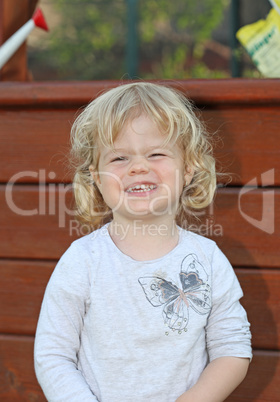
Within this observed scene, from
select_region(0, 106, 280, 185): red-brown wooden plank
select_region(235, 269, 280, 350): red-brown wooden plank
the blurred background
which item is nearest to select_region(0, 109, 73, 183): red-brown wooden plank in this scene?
select_region(0, 106, 280, 185): red-brown wooden plank

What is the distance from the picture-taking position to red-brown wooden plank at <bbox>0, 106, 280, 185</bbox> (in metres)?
1.60

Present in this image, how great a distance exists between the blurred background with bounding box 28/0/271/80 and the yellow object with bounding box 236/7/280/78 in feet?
18.7

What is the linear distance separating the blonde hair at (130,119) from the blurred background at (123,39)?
6173 mm

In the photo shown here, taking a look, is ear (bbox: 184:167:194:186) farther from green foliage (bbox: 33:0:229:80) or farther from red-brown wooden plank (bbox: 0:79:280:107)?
green foliage (bbox: 33:0:229:80)

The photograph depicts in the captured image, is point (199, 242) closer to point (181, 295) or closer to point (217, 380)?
point (181, 295)

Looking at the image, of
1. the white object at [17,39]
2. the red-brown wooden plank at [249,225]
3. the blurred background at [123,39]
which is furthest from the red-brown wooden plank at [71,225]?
the blurred background at [123,39]

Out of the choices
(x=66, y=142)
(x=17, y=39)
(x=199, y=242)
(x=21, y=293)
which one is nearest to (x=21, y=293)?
(x=21, y=293)

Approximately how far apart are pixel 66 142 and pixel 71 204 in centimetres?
20

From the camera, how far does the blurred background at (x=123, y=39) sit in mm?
Answer: 7836

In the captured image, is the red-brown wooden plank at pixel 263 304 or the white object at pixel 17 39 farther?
the white object at pixel 17 39

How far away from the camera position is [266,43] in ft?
6.18

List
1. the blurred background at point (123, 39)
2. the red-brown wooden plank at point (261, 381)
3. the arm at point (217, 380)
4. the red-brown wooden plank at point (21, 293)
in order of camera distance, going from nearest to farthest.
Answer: the arm at point (217, 380) → the red-brown wooden plank at point (261, 381) → the red-brown wooden plank at point (21, 293) → the blurred background at point (123, 39)

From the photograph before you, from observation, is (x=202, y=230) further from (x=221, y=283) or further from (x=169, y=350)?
(x=169, y=350)

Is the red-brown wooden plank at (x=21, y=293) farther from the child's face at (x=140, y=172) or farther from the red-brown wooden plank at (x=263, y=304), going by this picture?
the red-brown wooden plank at (x=263, y=304)
